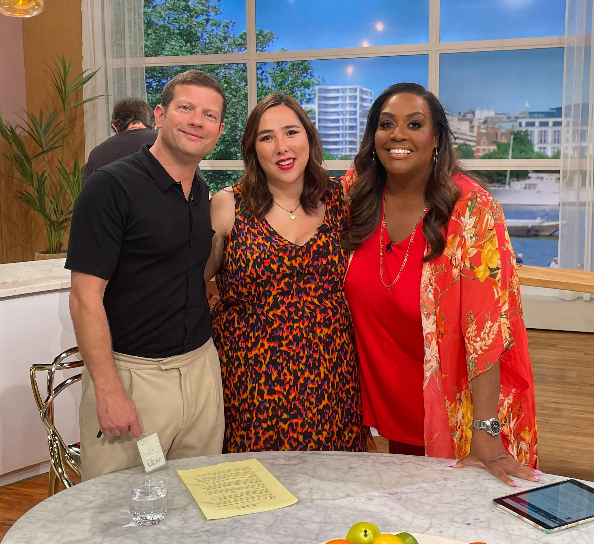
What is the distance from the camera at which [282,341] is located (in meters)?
2.04

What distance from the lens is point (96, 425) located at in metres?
1.87

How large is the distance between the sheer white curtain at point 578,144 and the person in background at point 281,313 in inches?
163

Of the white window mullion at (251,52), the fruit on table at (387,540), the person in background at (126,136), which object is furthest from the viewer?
the white window mullion at (251,52)

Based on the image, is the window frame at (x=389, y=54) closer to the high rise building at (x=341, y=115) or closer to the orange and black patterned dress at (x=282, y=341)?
the high rise building at (x=341, y=115)

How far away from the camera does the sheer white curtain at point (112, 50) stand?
21.6 ft

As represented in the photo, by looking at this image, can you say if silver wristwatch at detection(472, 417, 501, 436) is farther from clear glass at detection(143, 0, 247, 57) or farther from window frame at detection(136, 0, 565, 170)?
clear glass at detection(143, 0, 247, 57)

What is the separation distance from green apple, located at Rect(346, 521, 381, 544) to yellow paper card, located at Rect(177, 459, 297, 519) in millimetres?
314

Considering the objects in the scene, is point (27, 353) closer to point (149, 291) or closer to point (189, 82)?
point (149, 291)

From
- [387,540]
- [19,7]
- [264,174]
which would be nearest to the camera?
[387,540]

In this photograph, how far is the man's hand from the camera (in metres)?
1.75

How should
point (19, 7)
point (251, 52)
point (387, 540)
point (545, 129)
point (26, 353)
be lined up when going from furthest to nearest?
point (251, 52) → point (545, 129) → point (19, 7) → point (26, 353) → point (387, 540)

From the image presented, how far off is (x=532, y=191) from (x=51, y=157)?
458 cm

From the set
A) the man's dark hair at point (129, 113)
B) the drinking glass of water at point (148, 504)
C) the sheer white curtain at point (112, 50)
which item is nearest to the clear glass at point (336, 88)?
the sheer white curtain at point (112, 50)

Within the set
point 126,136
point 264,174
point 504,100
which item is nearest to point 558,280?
point 264,174
